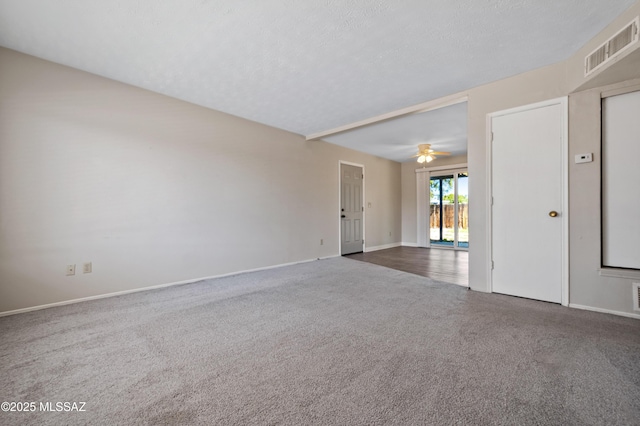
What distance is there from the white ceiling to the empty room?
23mm

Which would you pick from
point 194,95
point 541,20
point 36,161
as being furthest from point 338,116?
point 36,161

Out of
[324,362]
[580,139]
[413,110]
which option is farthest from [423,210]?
[324,362]

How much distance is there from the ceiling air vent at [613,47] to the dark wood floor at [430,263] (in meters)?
2.67

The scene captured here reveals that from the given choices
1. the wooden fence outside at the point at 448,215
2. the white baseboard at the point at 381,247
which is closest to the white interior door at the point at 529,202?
the white baseboard at the point at 381,247

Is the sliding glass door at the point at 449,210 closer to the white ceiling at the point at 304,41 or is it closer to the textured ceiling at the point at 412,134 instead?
the textured ceiling at the point at 412,134

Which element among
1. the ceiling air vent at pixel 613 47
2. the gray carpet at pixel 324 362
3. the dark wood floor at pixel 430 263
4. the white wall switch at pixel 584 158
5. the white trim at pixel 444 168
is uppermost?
the ceiling air vent at pixel 613 47

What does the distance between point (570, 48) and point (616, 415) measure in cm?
302

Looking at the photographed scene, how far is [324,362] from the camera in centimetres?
178

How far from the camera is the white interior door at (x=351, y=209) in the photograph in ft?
20.6

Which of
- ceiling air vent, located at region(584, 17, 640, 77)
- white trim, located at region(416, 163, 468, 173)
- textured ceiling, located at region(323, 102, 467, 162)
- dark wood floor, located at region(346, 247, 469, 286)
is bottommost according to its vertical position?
dark wood floor, located at region(346, 247, 469, 286)

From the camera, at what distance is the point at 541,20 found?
2.21 meters

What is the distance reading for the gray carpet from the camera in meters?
1.34

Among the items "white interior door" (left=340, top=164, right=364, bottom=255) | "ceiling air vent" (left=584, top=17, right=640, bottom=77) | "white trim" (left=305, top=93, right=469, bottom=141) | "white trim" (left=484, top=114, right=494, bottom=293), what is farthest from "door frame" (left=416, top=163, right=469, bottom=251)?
"ceiling air vent" (left=584, top=17, right=640, bottom=77)

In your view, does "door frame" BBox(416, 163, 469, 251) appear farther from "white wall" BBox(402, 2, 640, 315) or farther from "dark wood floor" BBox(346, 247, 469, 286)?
"white wall" BBox(402, 2, 640, 315)
